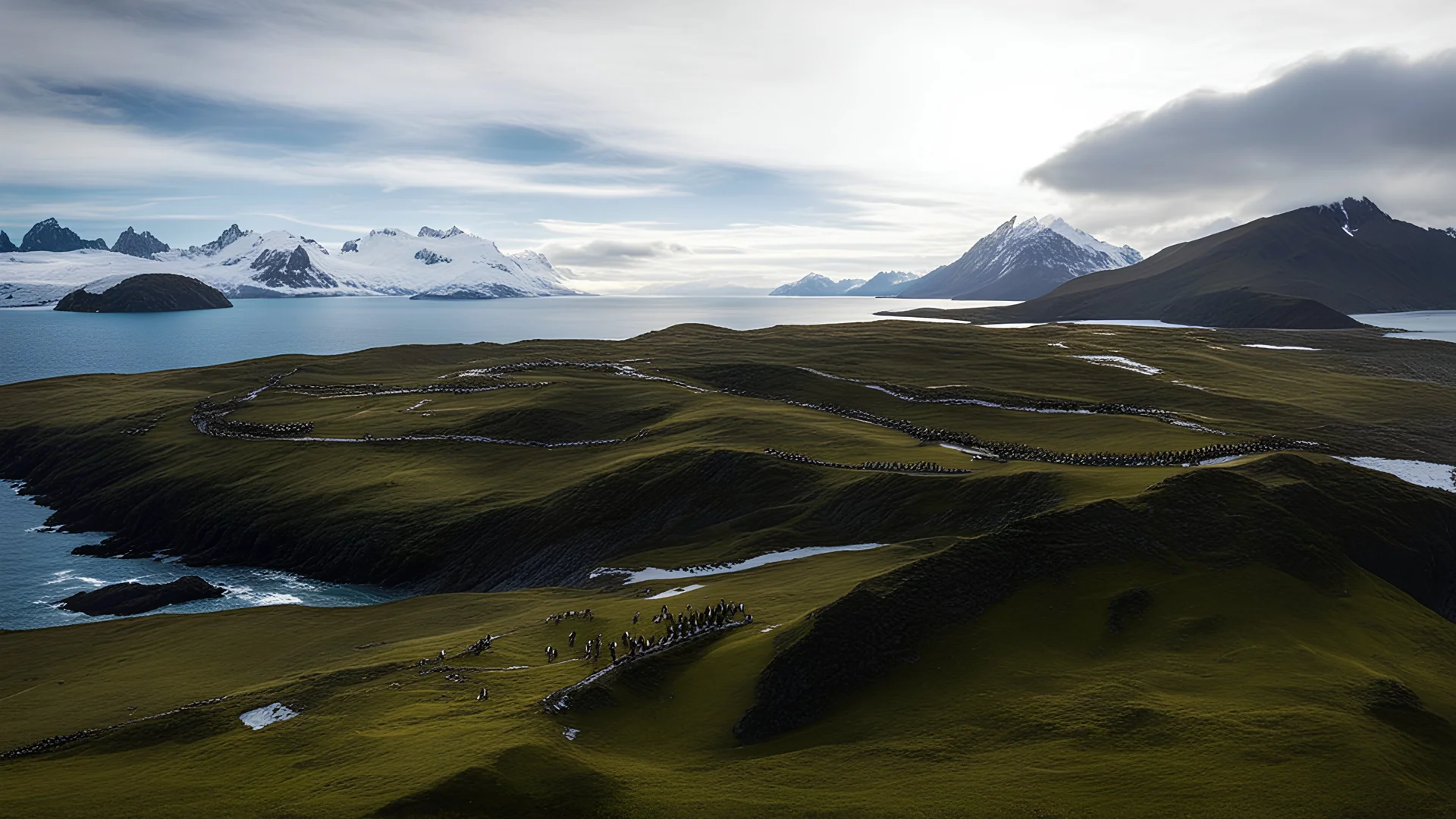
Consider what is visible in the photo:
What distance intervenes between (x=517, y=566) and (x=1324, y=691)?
63499 mm

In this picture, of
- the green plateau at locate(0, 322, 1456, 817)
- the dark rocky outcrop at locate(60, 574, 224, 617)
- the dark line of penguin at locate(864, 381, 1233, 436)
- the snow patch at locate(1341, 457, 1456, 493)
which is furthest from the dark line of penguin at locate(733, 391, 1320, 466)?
the dark rocky outcrop at locate(60, 574, 224, 617)

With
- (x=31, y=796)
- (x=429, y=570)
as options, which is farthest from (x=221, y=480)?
(x=31, y=796)

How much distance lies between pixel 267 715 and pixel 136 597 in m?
45.3

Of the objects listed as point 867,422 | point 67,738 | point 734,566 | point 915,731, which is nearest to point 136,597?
point 67,738

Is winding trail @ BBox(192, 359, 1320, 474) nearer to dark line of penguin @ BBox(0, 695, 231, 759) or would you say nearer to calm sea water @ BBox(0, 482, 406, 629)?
calm sea water @ BBox(0, 482, 406, 629)

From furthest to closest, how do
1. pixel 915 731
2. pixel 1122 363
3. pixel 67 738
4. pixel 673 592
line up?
pixel 1122 363 < pixel 673 592 < pixel 67 738 < pixel 915 731

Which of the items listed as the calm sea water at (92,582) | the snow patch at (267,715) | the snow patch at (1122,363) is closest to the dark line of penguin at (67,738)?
the snow patch at (267,715)

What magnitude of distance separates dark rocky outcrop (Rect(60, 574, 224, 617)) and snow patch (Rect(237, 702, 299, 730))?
4174cm

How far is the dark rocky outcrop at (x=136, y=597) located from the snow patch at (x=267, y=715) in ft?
137

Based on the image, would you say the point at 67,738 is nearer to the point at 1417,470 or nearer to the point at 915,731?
the point at 915,731

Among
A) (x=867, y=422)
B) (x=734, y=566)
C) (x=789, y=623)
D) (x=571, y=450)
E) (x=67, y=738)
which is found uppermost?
(x=867, y=422)

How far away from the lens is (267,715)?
139 feet

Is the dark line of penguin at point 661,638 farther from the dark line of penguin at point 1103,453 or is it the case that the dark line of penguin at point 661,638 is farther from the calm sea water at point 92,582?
the dark line of penguin at point 1103,453

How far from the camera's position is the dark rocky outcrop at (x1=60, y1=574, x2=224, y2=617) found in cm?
7450
